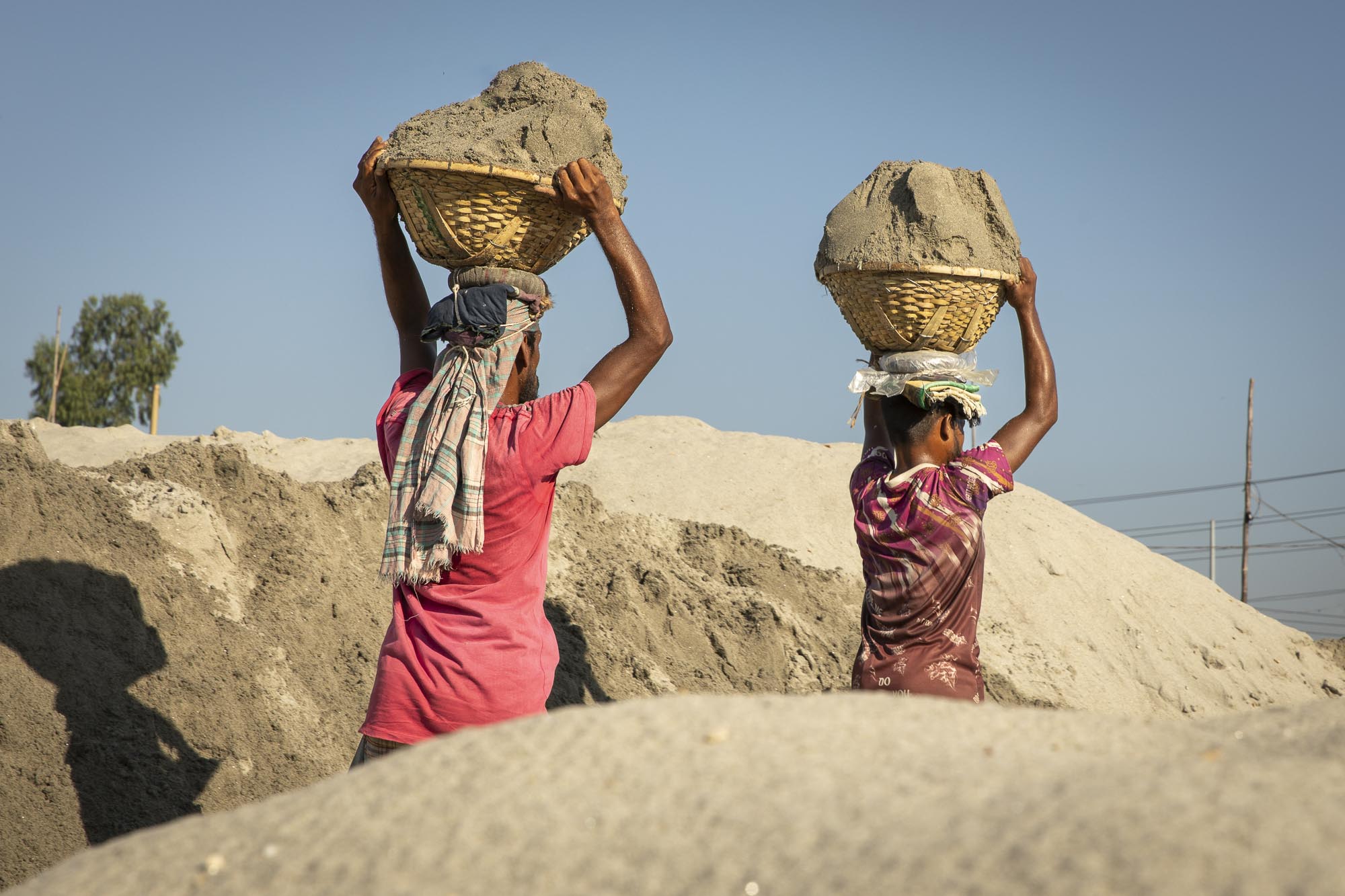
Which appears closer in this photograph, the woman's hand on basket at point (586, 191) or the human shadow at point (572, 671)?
the woman's hand on basket at point (586, 191)

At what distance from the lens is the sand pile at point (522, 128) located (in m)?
2.79

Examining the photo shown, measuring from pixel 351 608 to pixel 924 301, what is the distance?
11.9ft

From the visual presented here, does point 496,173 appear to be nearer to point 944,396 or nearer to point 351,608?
point 944,396

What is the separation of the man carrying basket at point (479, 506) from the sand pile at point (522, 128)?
0.43 m

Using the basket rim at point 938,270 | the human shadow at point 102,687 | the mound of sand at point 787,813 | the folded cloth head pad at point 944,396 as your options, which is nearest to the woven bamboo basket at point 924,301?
the basket rim at point 938,270

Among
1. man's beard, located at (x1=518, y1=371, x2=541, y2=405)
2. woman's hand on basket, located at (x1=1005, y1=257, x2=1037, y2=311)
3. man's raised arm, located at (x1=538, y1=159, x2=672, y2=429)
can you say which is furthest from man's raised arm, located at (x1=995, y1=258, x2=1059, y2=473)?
man's beard, located at (x1=518, y1=371, x2=541, y2=405)

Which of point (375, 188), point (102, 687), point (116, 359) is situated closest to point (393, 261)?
point (375, 188)

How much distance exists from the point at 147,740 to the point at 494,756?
125 inches

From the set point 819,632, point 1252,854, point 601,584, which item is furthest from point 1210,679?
point 1252,854

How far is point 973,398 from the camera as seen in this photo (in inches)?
125

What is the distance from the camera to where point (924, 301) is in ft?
10.9

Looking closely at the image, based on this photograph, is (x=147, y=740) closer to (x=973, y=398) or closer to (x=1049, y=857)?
(x=973, y=398)

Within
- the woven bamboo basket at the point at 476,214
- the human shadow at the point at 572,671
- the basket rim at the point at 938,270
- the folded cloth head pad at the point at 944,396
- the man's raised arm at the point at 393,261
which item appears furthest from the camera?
the human shadow at the point at 572,671

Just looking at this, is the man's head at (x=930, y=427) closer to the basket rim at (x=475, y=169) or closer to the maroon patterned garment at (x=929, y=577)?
the maroon patterned garment at (x=929, y=577)
